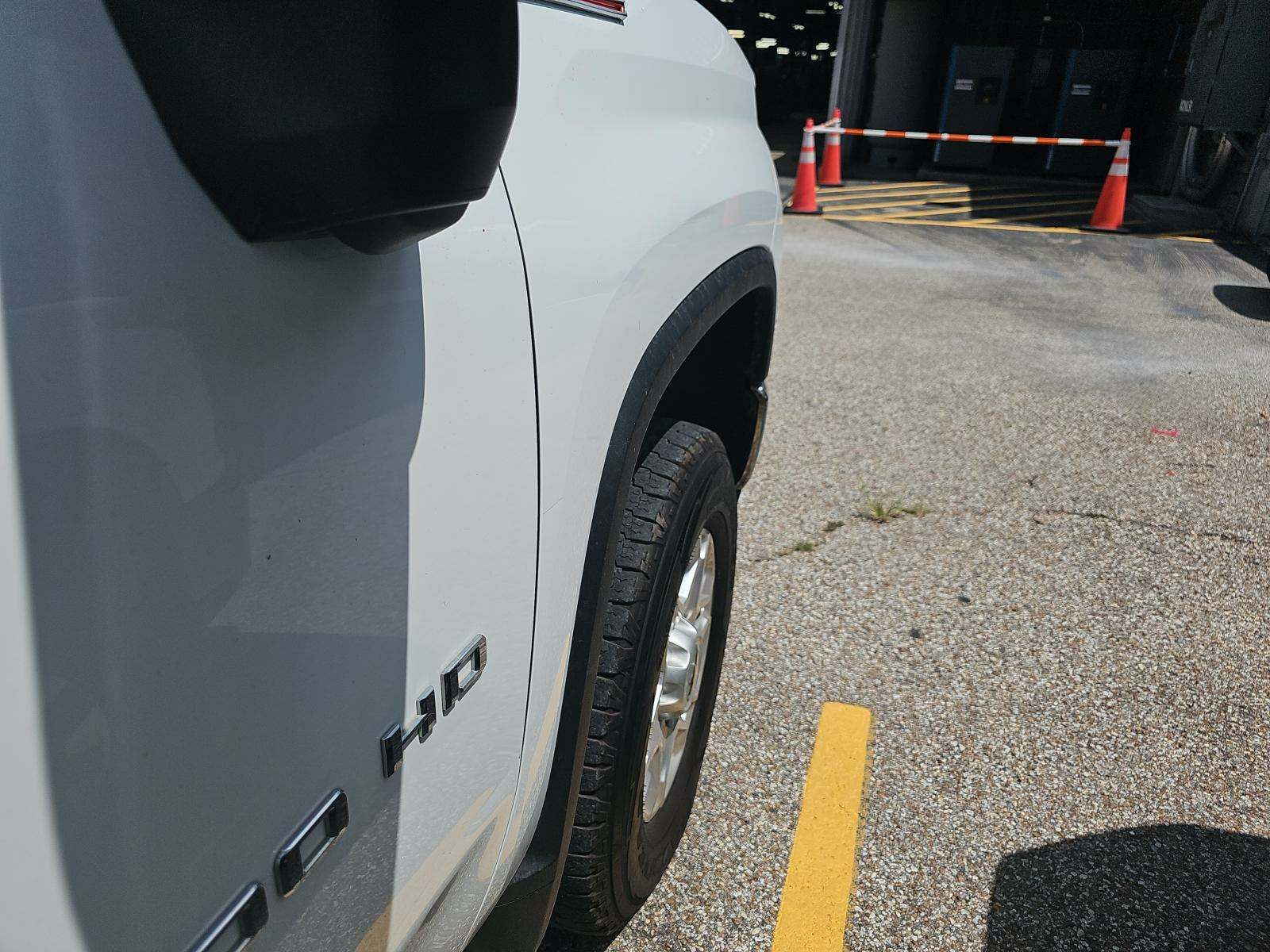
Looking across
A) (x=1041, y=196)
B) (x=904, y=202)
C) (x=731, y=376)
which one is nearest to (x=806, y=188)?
(x=904, y=202)

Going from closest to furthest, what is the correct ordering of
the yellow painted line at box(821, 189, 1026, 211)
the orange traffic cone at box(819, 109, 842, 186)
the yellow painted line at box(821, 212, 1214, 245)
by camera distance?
1. the yellow painted line at box(821, 212, 1214, 245)
2. the yellow painted line at box(821, 189, 1026, 211)
3. the orange traffic cone at box(819, 109, 842, 186)

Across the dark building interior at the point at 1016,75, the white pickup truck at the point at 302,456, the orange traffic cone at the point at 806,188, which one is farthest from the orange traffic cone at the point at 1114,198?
the white pickup truck at the point at 302,456

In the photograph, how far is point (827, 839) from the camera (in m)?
Answer: 2.11

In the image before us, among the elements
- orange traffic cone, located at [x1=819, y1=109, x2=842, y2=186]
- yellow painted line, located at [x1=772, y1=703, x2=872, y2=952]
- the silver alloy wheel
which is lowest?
yellow painted line, located at [x1=772, y1=703, x2=872, y2=952]

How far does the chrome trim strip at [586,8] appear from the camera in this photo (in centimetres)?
117

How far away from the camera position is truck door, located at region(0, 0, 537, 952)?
55 cm

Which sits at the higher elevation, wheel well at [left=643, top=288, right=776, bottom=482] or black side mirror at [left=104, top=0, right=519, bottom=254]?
black side mirror at [left=104, top=0, right=519, bottom=254]

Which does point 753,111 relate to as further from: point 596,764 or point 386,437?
point 386,437

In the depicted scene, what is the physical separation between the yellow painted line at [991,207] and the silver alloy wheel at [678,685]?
907 centimetres

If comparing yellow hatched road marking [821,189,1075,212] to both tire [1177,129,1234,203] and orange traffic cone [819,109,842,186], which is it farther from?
tire [1177,129,1234,203]

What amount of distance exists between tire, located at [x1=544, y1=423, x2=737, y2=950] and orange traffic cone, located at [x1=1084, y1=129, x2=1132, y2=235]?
9.36m

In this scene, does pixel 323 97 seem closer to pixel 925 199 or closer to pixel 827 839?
pixel 827 839

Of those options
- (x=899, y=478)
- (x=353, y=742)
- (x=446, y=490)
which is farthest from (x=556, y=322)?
(x=899, y=478)

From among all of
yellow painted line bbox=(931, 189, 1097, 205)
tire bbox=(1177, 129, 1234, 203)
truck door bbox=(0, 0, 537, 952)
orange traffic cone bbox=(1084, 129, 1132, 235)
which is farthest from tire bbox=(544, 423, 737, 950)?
tire bbox=(1177, 129, 1234, 203)
